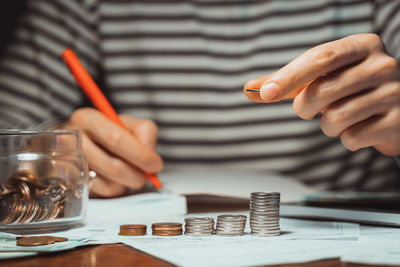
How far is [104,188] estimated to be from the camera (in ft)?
2.75

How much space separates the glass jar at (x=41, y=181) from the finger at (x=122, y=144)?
0.16 meters

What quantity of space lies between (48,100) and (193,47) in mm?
536

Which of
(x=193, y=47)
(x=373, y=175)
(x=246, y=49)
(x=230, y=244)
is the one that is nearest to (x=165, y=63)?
(x=193, y=47)

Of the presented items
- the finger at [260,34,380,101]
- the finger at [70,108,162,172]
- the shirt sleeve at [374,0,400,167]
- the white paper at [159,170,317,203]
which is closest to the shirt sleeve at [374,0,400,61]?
the shirt sleeve at [374,0,400,167]

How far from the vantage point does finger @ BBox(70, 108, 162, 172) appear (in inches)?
31.7

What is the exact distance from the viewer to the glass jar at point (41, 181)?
0.56 metres

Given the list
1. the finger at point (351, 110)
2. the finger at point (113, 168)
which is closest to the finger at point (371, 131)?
the finger at point (351, 110)

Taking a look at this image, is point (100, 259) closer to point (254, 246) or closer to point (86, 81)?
point (254, 246)

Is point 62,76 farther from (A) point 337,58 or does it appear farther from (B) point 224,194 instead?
(A) point 337,58

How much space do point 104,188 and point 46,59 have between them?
82cm

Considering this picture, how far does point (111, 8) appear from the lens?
1593 mm

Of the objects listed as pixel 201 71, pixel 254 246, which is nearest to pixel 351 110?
pixel 254 246

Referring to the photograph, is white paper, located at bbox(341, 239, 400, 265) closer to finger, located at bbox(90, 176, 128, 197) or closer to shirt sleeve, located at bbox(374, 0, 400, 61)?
finger, located at bbox(90, 176, 128, 197)

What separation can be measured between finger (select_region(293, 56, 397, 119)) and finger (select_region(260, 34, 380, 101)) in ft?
0.06
